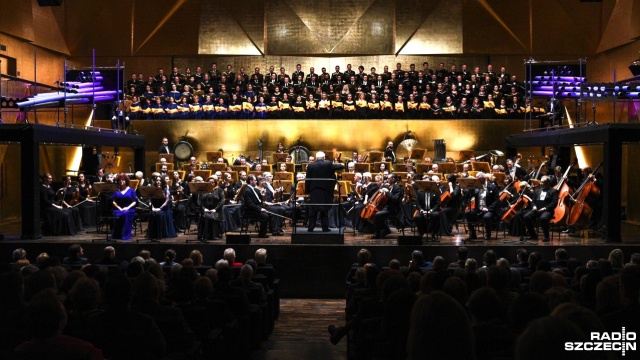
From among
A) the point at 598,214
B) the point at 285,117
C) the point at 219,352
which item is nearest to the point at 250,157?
the point at 285,117

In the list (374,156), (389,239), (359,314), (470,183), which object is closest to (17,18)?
(374,156)

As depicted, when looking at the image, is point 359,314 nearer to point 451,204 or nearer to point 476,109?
point 451,204

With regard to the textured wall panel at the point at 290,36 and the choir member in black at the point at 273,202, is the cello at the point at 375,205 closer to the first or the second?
the choir member in black at the point at 273,202

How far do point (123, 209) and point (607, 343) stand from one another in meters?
10.1

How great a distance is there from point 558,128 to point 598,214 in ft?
9.59

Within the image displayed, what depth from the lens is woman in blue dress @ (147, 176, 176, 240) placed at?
464 inches

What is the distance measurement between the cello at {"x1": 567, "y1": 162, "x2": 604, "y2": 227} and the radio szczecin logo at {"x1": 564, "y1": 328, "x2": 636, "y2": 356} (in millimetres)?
8352

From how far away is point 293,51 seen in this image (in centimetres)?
2209

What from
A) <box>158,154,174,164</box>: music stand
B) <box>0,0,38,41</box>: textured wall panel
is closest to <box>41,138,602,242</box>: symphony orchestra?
<box>158,154,174,164</box>: music stand

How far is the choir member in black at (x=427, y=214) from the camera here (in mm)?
11531

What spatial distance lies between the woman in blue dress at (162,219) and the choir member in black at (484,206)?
4.79 m

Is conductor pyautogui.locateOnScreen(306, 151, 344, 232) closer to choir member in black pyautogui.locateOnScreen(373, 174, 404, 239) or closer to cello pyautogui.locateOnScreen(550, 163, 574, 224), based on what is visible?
choir member in black pyautogui.locateOnScreen(373, 174, 404, 239)

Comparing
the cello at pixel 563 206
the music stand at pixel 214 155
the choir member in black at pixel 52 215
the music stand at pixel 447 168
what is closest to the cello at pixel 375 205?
the cello at pixel 563 206

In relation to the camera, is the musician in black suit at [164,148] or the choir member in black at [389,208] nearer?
the choir member in black at [389,208]
